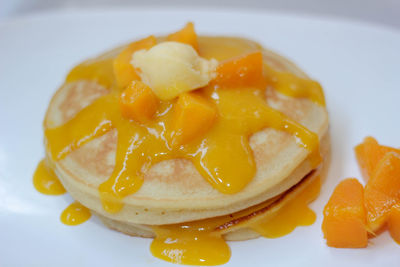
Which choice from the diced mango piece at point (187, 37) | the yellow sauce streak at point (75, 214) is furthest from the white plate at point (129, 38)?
the diced mango piece at point (187, 37)

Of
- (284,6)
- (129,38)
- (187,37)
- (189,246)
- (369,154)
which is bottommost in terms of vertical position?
(284,6)

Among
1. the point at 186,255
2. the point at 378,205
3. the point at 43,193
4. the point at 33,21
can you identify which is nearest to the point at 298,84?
the point at 378,205

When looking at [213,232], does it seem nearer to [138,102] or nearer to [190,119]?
[190,119]

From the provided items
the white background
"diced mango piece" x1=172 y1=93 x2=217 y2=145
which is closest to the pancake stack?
"diced mango piece" x1=172 y1=93 x2=217 y2=145

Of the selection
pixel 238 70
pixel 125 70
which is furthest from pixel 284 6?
pixel 125 70

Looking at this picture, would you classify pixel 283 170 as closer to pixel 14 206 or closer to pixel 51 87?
pixel 14 206

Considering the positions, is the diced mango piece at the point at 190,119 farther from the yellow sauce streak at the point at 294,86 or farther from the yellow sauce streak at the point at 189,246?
Answer: the yellow sauce streak at the point at 294,86
